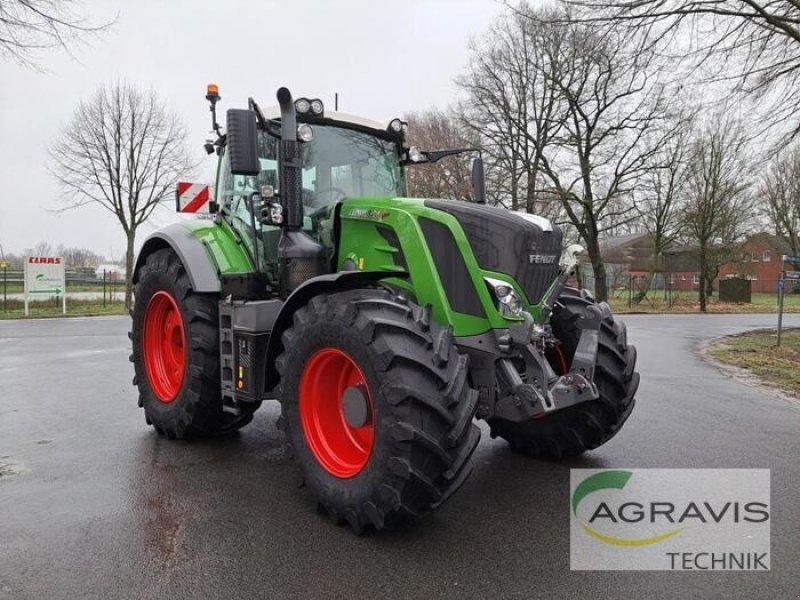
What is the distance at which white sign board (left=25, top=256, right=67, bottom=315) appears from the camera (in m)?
20.5

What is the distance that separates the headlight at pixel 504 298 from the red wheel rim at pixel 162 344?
10.3 feet

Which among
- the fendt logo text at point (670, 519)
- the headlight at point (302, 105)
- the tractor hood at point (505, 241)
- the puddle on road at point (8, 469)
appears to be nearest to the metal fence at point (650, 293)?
the fendt logo text at point (670, 519)

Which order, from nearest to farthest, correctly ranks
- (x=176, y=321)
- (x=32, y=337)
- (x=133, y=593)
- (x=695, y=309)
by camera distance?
(x=133, y=593)
(x=176, y=321)
(x=32, y=337)
(x=695, y=309)

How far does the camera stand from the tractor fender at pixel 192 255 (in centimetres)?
467

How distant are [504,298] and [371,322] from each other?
0.86 m

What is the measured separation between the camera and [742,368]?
1003 cm

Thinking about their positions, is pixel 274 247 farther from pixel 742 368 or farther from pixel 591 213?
pixel 591 213

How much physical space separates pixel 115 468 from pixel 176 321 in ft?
4.84

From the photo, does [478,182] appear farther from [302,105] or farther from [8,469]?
[8,469]

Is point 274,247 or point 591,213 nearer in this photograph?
point 274,247

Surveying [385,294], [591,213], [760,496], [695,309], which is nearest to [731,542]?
[760,496]

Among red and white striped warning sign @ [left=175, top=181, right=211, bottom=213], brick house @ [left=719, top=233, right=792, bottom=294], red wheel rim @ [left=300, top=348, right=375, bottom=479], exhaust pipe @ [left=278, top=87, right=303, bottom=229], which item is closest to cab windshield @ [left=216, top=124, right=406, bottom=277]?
exhaust pipe @ [left=278, top=87, right=303, bottom=229]

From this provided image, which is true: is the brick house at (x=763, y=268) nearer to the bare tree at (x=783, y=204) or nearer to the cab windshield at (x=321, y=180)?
the bare tree at (x=783, y=204)

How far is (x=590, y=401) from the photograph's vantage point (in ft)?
13.6
